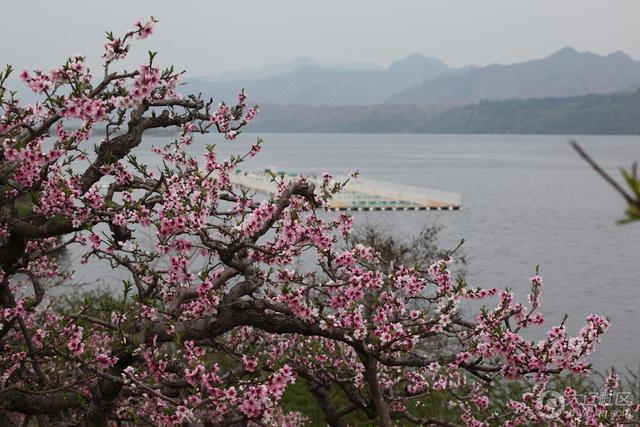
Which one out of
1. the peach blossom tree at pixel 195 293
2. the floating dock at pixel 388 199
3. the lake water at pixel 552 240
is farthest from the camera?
the floating dock at pixel 388 199

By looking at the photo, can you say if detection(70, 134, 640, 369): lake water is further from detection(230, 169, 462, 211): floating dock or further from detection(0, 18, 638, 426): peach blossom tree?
detection(0, 18, 638, 426): peach blossom tree

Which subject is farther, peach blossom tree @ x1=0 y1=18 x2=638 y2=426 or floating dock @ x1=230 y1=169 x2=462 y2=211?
floating dock @ x1=230 y1=169 x2=462 y2=211

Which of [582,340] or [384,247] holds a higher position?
[582,340]

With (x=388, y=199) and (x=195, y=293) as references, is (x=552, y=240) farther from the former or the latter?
(x=195, y=293)

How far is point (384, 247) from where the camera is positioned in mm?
24578

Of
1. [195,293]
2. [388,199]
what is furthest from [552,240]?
[195,293]

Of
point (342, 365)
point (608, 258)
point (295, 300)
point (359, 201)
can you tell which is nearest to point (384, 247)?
point (342, 365)

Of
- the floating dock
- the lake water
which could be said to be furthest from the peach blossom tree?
the floating dock

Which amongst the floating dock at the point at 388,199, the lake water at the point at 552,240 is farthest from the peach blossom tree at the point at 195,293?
the floating dock at the point at 388,199

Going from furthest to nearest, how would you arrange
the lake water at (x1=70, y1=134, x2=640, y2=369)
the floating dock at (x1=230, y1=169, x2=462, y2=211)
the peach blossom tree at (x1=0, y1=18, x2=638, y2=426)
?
the floating dock at (x1=230, y1=169, x2=462, y2=211) → the lake water at (x1=70, y1=134, x2=640, y2=369) → the peach blossom tree at (x1=0, y1=18, x2=638, y2=426)

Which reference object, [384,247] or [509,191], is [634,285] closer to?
[384,247]

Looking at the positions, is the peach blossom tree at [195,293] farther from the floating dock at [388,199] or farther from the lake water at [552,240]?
the floating dock at [388,199]

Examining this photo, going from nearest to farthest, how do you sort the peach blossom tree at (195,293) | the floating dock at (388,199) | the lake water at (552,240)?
the peach blossom tree at (195,293) → the lake water at (552,240) → the floating dock at (388,199)

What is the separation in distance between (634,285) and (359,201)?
39432 millimetres
